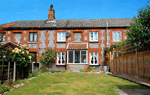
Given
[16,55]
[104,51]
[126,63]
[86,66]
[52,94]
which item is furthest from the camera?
[104,51]

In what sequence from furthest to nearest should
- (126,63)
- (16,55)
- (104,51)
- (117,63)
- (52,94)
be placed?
(104,51), (117,63), (126,63), (16,55), (52,94)

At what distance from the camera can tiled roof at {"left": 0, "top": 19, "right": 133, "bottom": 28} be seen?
21.2m

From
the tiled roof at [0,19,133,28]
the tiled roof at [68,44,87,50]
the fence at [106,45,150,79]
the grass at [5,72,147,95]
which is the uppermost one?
the tiled roof at [0,19,133,28]

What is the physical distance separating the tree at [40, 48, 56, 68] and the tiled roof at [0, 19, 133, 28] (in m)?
3.40

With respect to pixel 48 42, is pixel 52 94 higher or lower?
lower

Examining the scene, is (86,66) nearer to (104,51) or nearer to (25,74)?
(104,51)

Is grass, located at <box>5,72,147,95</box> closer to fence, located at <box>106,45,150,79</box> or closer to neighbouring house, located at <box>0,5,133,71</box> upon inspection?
fence, located at <box>106,45,150,79</box>

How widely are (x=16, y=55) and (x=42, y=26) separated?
1153cm

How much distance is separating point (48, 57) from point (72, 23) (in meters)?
Answer: 5.94

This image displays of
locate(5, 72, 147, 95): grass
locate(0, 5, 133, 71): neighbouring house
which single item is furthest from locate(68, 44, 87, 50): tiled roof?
locate(5, 72, 147, 95): grass

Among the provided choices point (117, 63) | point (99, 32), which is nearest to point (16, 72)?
point (117, 63)

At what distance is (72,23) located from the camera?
73.7ft

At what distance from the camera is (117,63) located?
14406 mm

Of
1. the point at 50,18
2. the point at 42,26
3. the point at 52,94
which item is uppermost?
the point at 50,18
